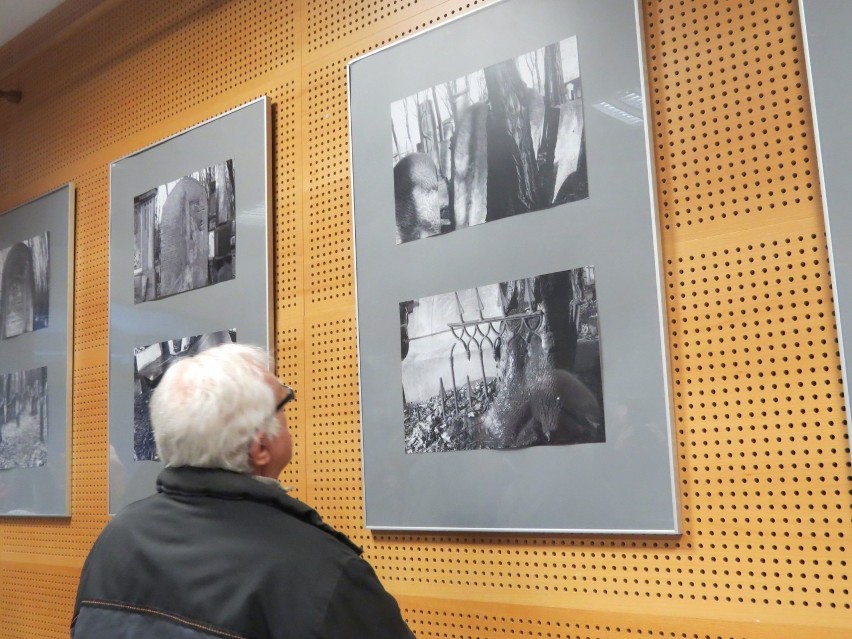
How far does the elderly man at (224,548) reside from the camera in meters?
1.63

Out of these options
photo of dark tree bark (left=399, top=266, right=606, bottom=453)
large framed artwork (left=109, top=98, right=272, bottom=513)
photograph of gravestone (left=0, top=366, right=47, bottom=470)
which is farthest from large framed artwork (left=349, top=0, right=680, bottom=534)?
photograph of gravestone (left=0, top=366, right=47, bottom=470)

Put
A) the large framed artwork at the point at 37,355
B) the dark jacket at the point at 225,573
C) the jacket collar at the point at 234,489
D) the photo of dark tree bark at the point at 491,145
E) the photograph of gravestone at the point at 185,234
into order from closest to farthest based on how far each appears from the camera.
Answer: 1. the dark jacket at the point at 225,573
2. the jacket collar at the point at 234,489
3. the photo of dark tree bark at the point at 491,145
4. the photograph of gravestone at the point at 185,234
5. the large framed artwork at the point at 37,355

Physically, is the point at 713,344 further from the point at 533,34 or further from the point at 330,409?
the point at 330,409

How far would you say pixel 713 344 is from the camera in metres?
2.16

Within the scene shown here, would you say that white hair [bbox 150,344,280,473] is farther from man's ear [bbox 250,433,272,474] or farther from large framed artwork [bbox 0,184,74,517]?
large framed artwork [bbox 0,184,74,517]

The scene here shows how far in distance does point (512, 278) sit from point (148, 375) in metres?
1.87

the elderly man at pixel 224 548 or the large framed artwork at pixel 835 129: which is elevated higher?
the large framed artwork at pixel 835 129

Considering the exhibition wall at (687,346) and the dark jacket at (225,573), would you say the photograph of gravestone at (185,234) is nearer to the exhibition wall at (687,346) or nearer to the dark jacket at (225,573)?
the exhibition wall at (687,346)

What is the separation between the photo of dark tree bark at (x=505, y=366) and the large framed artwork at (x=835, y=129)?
626mm

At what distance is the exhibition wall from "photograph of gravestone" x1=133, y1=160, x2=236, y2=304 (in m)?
0.27

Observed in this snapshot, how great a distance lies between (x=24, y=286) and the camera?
177 inches

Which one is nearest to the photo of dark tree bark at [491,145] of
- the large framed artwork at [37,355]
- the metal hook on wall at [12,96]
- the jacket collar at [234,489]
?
the jacket collar at [234,489]

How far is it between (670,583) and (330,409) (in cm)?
131

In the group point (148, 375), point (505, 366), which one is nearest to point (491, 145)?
point (505, 366)
